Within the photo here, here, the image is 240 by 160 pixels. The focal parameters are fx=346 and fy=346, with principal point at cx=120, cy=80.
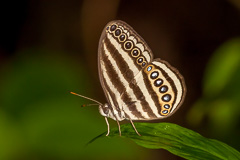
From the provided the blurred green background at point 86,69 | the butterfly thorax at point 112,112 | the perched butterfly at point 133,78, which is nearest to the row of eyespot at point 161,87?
the perched butterfly at point 133,78

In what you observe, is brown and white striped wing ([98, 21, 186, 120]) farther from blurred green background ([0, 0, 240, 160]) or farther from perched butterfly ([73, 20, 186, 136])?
blurred green background ([0, 0, 240, 160])

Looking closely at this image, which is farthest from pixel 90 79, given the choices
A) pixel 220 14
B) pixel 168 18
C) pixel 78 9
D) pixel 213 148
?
pixel 213 148

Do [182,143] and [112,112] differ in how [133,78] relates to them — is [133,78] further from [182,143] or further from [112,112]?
[182,143]

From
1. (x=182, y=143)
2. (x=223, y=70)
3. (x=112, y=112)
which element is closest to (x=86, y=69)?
(x=223, y=70)

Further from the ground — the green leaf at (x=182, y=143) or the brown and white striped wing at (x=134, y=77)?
the brown and white striped wing at (x=134, y=77)

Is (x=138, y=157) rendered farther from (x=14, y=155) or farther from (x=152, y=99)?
(x=152, y=99)

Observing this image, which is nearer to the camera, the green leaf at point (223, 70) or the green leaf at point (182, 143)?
the green leaf at point (182, 143)

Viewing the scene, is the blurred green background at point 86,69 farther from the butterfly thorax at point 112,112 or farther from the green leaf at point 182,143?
the green leaf at point 182,143
